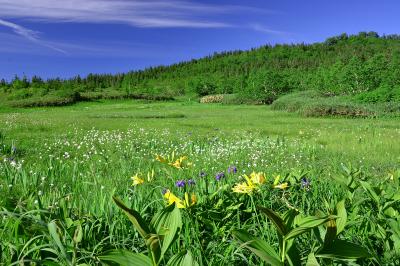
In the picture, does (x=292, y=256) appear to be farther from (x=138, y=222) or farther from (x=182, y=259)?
(x=138, y=222)

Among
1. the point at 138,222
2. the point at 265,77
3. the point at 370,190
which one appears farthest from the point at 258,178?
the point at 265,77

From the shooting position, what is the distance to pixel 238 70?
108438 millimetres

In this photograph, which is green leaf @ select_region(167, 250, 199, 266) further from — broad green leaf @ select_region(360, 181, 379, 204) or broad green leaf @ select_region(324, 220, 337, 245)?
broad green leaf @ select_region(360, 181, 379, 204)

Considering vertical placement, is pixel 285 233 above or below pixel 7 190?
above

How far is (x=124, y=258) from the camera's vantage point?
1.37 metres

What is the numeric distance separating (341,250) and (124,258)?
2.57ft

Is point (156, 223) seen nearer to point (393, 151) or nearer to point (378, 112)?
point (393, 151)

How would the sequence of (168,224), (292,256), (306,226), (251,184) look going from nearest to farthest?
(306,226) → (168,224) → (292,256) → (251,184)

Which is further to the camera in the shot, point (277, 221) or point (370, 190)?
point (370, 190)

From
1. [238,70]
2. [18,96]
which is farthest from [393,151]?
[238,70]

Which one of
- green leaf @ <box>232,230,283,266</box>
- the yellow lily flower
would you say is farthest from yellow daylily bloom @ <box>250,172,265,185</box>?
green leaf @ <box>232,230,283,266</box>

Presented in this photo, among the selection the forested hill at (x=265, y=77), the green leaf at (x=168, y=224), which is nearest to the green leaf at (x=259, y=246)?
the green leaf at (x=168, y=224)

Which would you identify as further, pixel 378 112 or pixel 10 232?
pixel 378 112

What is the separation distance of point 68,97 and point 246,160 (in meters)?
53.2
